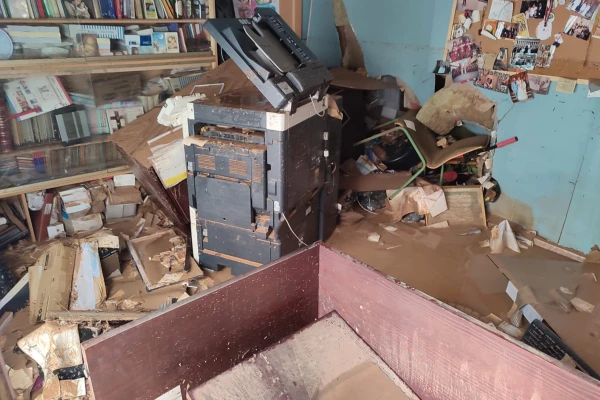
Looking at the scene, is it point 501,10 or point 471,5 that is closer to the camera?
point 501,10

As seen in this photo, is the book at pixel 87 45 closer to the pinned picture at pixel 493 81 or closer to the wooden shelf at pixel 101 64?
the wooden shelf at pixel 101 64

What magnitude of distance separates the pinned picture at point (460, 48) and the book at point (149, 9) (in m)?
2.08

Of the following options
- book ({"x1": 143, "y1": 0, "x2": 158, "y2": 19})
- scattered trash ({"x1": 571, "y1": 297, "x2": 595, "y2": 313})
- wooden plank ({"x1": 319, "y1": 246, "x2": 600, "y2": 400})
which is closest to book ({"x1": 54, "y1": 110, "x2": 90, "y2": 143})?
book ({"x1": 143, "y1": 0, "x2": 158, "y2": 19})

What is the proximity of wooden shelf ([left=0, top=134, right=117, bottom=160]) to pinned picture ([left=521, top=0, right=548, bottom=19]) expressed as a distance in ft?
9.05

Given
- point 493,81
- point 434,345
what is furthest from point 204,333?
point 493,81

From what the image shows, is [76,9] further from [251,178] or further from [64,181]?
[251,178]

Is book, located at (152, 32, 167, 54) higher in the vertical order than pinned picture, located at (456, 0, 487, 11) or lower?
lower

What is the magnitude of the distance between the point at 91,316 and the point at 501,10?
9.88 ft

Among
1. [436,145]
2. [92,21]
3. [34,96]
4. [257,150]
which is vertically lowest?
[436,145]

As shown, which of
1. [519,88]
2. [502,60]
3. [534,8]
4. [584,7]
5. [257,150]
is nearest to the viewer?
[257,150]

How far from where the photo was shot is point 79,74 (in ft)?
8.93

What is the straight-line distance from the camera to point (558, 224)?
2.89 m

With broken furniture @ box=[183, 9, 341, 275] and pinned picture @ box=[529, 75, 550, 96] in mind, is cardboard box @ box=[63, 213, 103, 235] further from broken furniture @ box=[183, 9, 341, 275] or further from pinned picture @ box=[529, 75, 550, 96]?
pinned picture @ box=[529, 75, 550, 96]

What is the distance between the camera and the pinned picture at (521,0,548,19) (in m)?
2.76
